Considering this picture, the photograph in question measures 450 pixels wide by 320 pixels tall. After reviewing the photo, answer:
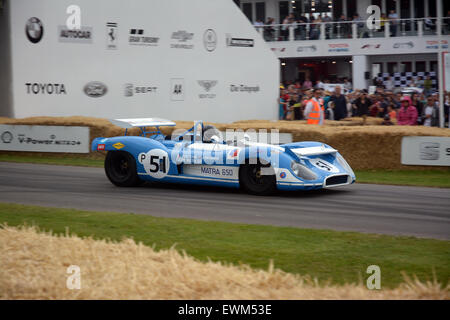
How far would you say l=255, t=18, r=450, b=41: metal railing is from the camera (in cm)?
2894

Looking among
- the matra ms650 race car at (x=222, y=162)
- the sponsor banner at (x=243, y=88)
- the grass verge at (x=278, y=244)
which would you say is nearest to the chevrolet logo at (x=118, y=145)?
the matra ms650 race car at (x=222, y=162)

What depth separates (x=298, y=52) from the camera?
31.1 meters

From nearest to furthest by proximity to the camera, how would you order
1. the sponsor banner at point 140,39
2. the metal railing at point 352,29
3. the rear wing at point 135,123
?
the rear wing at point 135,123 → the sponsor banner at point 140,39 → the metal railing at point 352,29

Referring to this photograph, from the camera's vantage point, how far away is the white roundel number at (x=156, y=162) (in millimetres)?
10484

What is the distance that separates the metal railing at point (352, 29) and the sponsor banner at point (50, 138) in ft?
59.2

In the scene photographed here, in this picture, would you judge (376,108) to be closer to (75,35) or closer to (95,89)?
(95,89)

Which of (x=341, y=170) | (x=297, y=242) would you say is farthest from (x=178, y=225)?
(x=341, y=170)

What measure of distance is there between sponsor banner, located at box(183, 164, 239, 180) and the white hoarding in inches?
354

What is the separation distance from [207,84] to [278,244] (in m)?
15.5

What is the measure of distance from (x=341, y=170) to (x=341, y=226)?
2.43 meters

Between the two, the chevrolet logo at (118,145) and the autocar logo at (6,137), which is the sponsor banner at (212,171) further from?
the autocar logo at (6,137)

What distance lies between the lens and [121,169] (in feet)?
36.8
